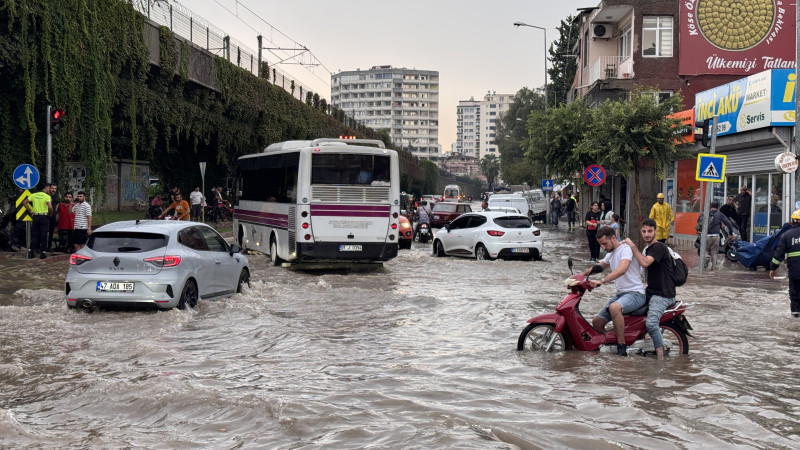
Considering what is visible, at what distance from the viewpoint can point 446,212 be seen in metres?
42.0

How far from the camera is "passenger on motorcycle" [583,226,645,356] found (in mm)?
9164

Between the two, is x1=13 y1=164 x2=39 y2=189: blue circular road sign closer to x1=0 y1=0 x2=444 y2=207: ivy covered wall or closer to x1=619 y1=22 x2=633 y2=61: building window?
x1=0 y1=0 x2=444 y2=207: ivy covered wall

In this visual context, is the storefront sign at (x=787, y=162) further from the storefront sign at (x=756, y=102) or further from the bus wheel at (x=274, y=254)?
the bus wheel at (x=274, y=254)

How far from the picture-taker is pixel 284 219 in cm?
2059

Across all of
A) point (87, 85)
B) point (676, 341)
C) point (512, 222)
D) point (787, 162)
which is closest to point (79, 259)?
point (676, 341)

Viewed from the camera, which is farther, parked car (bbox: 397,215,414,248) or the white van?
the white van

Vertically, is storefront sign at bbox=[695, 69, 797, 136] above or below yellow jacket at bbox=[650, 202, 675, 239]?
above

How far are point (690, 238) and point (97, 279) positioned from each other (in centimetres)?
2521

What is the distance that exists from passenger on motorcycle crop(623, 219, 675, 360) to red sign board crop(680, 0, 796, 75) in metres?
36.5

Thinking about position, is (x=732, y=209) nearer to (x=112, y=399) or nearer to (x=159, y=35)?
(x=159, y=35)

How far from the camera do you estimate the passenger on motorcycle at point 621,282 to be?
9164mm

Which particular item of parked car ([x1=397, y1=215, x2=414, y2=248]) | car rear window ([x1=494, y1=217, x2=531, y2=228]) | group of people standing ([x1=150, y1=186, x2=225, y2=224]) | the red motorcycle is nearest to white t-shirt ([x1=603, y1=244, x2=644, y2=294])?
the red motorcycle

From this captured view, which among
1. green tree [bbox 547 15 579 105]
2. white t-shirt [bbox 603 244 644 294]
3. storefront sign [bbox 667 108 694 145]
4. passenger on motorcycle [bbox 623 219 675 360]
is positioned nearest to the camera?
passenger on motorcycle [bbox 623 219 675 360]

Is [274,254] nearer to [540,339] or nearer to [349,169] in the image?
[349,169]
